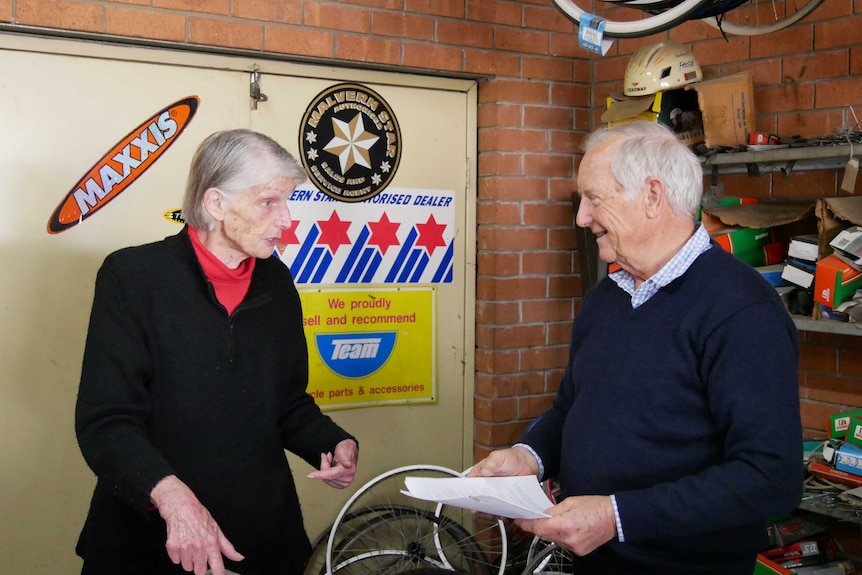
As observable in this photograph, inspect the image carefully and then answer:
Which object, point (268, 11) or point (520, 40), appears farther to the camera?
point (520, 40)

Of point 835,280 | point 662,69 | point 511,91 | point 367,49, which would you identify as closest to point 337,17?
point 367,49

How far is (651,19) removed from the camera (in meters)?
2.14

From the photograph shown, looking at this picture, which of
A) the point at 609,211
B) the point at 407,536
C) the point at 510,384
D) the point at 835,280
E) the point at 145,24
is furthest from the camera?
the point at 510,384

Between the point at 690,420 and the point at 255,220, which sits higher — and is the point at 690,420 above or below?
below

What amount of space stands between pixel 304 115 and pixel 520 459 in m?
1.65

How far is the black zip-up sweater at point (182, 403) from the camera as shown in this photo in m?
1.72

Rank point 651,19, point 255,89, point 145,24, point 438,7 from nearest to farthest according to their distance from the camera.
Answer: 1. point 651,19
2. point 145,24
3. point 255,89
4. point 438,7

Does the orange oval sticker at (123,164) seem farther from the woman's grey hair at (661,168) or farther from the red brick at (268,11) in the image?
the woman's grey hair at (661,168)

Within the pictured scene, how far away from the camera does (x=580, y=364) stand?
6.03ft

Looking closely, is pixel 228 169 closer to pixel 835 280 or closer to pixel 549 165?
pixel 835 280

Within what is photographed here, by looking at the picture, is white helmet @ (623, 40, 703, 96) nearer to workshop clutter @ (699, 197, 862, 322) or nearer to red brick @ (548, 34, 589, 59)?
workshop clutter @ (699, 197, 862, 322)

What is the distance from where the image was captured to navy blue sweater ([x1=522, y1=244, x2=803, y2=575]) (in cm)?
150

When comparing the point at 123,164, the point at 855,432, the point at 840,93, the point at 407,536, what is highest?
the point at 840,93

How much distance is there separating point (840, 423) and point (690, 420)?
4.11 ft
